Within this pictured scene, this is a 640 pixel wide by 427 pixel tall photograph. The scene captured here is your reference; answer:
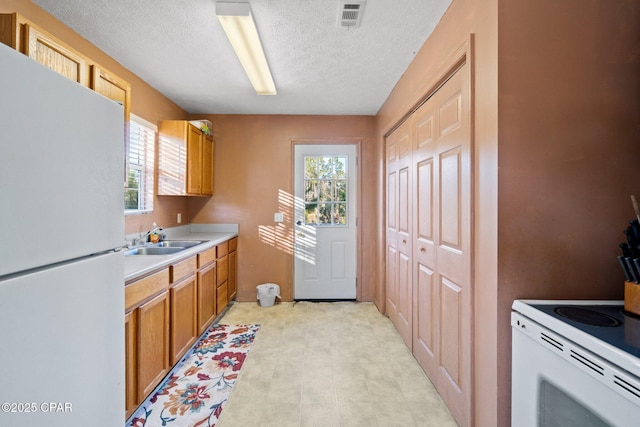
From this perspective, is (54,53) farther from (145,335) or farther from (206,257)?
(206,257)

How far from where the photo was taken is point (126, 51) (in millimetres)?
2205

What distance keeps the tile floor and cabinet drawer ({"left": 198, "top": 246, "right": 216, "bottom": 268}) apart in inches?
30.4

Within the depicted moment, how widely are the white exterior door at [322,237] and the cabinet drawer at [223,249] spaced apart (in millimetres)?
880

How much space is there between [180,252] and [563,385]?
2281 mm

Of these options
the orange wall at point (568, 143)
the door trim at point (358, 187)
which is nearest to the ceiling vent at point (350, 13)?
the orange wall at point (568, 143)

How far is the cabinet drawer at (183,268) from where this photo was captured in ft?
6.77

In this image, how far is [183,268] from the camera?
2.21 m

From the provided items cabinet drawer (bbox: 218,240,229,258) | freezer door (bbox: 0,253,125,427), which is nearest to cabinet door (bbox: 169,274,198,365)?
cabinet drawer (bbox: 218,240,229,258)

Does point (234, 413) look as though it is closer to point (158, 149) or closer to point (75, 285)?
point (75, 285)

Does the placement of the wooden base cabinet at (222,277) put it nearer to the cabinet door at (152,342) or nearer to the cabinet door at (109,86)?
the cabinet door at (152,342)

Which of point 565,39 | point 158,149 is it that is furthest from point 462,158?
point 158,149

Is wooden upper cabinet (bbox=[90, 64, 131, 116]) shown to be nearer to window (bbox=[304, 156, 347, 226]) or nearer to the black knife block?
window (bbox=[304, 156, 347, 226])

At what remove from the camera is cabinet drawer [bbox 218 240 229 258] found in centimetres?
308

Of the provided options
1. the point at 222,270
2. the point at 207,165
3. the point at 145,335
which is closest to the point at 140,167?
the point at 207,165
